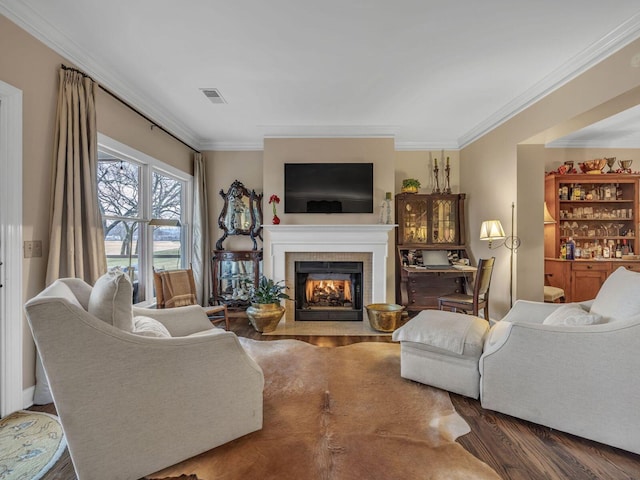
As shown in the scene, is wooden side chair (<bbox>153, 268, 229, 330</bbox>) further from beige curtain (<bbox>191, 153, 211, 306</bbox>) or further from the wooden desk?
the wooden desk

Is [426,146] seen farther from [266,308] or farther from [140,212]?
[140,212]

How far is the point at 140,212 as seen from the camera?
3.65 m

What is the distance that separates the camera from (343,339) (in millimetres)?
Result: 3715

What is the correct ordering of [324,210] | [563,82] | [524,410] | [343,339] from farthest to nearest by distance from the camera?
[324,210] → [343,339] → [563,82] → [524,410]

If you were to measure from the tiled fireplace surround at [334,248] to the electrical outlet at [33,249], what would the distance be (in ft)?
8.02

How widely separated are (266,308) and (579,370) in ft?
9.97

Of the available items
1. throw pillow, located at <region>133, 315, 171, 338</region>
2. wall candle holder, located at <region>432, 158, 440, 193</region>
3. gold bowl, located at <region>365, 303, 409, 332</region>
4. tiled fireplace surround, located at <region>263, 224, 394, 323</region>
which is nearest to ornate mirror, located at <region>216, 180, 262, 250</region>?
tiled fireplace surround, located at <region>263, 224, 394, 323</region>

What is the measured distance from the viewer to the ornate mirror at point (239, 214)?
484 centimetres

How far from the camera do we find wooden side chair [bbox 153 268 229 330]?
131 inches

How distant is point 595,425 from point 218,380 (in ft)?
6.85

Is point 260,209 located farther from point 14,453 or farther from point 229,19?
point 14,453

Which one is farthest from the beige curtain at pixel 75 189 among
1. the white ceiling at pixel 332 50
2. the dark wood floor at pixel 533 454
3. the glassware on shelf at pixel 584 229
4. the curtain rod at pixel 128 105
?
the glassware on shelf at pixel 584 229

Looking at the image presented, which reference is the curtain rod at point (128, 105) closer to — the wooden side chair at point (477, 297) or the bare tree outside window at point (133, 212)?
the bare tree outside window at point (133, 212)

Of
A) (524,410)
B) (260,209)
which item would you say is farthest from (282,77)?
(524,410)
